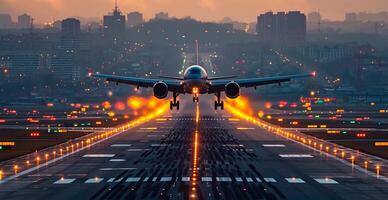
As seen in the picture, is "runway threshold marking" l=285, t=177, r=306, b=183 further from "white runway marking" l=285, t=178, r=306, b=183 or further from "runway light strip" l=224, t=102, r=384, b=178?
"runway light strip" l=224, t=102, r=384, b=178

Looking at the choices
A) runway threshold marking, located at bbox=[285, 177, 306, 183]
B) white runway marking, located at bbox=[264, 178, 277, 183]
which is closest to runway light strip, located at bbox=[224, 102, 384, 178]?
runway threshold marking, located at bbox=[285, 177, 306, 183]

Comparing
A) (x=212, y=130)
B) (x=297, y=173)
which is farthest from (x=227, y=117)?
(x=297, y=173)

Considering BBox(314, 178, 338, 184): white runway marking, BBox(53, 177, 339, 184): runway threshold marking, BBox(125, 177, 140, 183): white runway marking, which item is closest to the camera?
BBox(314, 178, 338, 184): white runway marking

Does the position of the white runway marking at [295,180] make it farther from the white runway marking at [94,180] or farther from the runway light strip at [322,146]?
the white runway marking at [94,180]

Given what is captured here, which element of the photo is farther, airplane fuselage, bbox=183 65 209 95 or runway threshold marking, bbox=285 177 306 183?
airplane fuselage, bbox=183 65 209 95

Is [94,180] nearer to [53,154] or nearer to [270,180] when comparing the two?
[270,180]

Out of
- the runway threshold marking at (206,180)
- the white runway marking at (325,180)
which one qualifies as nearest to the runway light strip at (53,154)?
the runway threshold marking at (206,180)

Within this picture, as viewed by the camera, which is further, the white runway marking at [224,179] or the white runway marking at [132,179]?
the white runway marking at [132,179]

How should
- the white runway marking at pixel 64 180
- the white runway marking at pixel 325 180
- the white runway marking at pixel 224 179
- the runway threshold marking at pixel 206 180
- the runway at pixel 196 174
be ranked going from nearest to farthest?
the runway at pixel 196 174 < the white runway marking at pixel 64 180 < the white runway marking at pixel 325 180 < the runway threshold marking at pixel 206 180 < the white runway marking at pixel 224 179

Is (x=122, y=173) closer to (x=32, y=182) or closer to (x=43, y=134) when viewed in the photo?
(x=32, y=182)
